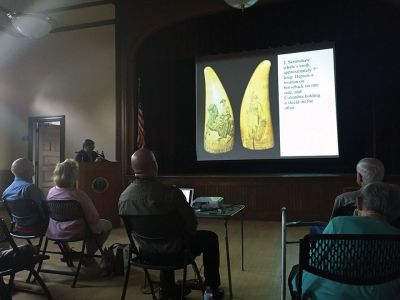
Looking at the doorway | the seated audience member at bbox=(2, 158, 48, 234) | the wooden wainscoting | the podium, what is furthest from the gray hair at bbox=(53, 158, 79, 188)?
the doorway

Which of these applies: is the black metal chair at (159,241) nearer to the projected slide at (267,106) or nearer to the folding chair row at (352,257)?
the folding chair row at (352,257)

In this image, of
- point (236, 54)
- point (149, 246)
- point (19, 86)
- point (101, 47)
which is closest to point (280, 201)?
point (236, 54)

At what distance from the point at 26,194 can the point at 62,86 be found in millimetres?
4938

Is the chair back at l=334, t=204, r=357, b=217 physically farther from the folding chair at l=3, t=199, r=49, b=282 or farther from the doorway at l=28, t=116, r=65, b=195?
the doorway at l=28, t=116, r=65, b=195

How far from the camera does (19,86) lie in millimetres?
7840

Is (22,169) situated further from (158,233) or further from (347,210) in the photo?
(347,210)

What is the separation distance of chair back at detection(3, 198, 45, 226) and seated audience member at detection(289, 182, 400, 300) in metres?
2.17

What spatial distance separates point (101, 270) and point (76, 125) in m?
4.81

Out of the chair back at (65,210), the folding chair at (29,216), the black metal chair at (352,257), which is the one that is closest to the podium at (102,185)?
the folding chair at (29,216)

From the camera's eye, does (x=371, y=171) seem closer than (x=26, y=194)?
Yes

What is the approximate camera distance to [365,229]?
147cm

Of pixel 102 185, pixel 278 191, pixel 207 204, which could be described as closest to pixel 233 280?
pixel 207 204

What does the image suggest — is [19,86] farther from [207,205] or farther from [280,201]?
[207,205]

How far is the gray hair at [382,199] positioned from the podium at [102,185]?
4.16 metres
